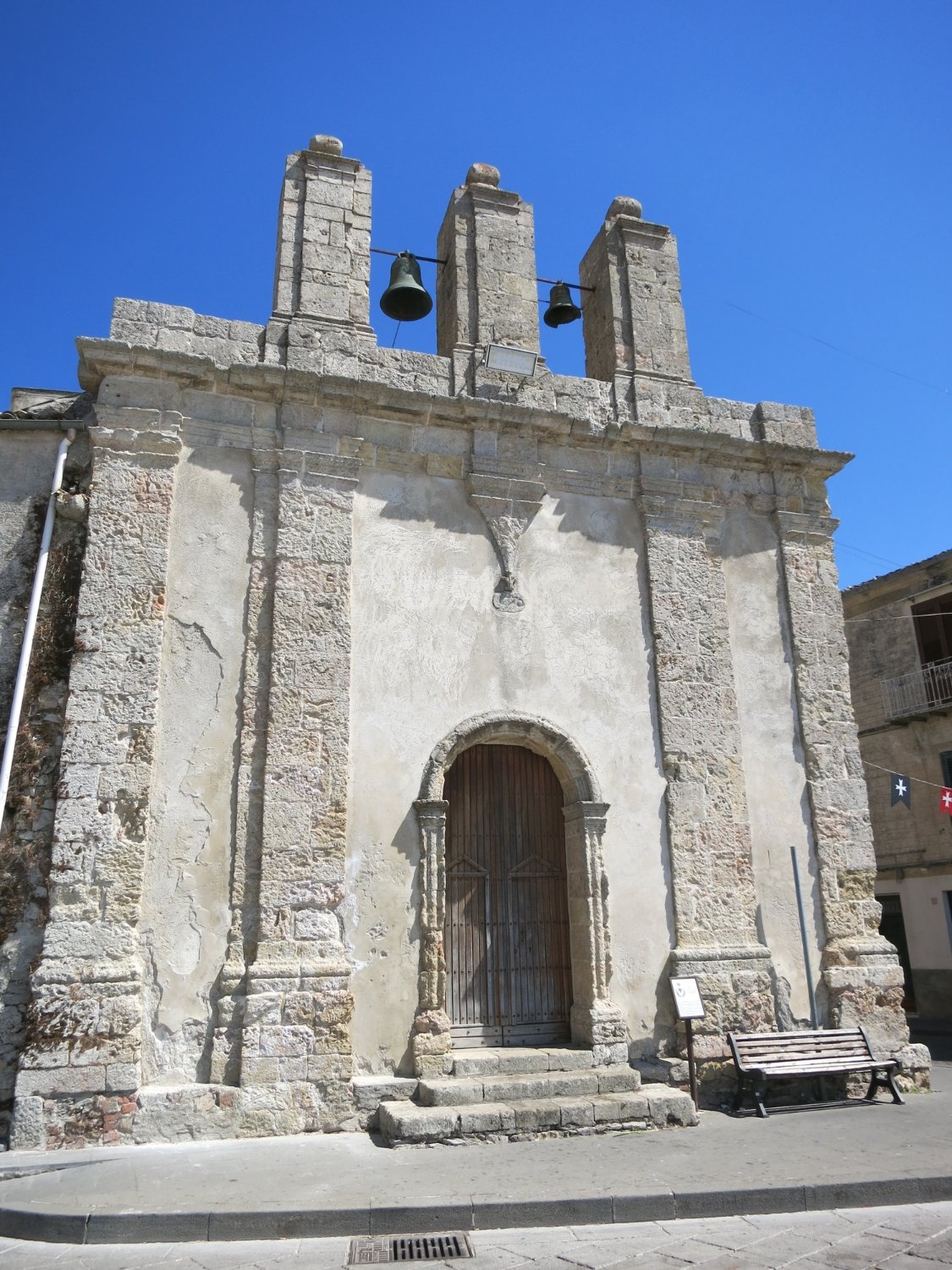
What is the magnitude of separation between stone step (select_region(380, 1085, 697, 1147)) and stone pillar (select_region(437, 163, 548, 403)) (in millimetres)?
5490

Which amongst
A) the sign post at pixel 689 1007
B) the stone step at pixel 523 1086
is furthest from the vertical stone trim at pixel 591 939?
the sign post at pixel 689 1007

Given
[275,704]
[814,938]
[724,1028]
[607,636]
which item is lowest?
[724,1028]

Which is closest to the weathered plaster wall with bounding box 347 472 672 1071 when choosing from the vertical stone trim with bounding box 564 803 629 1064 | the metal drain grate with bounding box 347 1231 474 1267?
the vertical stone trim with bounding box 564 803 629 1064

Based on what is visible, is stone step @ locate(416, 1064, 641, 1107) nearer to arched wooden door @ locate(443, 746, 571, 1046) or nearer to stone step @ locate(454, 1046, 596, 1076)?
stone step @ locate(454, 1046, 596, 1076)

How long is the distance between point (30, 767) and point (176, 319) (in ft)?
11.9

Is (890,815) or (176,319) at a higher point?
A: (176,319)

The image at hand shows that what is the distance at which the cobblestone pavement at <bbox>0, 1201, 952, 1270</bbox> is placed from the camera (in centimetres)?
411

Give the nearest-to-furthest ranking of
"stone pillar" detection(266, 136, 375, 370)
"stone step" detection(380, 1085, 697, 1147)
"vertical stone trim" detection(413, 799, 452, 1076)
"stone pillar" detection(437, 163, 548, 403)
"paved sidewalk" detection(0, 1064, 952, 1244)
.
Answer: "paved sidewalk" detection(0, 1064, 952, 1244)
"stone step" detection(380, 1085, 697, 1147)
"vertical stone trim" detection(413, 799, 452, 1076)
"stone pillar" detection(266, 136, 375, 370)
"stone pillar" detection(437, 163, 548, 403)

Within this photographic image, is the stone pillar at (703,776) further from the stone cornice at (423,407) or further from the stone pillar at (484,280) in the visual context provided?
the stone pillar at (484,280)

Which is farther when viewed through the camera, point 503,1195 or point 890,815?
point 890,815

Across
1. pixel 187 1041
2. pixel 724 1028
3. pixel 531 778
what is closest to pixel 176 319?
pixel 531 778

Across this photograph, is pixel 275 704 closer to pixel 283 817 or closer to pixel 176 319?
pixel 283 817

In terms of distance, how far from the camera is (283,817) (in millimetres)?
6691

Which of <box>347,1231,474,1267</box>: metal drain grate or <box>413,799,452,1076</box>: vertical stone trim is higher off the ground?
<box>413,799,452,1076</box>: vertical stone trim
